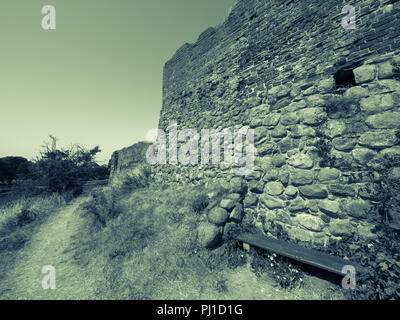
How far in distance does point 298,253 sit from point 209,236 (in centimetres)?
156

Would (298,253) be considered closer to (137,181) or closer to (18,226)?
(137,181)

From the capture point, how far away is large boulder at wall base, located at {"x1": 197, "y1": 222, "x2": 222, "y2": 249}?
3463 millimetres

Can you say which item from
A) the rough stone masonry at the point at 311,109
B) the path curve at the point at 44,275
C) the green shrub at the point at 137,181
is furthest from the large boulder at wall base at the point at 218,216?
the green shrub at the point at 137,181

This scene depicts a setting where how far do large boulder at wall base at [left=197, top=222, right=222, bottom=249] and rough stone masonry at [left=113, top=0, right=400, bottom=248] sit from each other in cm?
4

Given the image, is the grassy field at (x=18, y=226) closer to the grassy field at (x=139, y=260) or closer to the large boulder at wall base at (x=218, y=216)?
the grassy field at (x=139, y=260)

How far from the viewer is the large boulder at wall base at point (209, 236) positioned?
3.46 meters

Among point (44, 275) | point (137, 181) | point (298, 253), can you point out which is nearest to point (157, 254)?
point (44, 275)

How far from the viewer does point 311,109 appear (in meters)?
3.43

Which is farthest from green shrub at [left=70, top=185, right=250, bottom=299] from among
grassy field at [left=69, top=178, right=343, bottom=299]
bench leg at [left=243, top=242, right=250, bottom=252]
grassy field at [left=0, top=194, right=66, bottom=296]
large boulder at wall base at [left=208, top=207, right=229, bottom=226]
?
grassy field at [left=0, top=194, right=66, bottom=296]

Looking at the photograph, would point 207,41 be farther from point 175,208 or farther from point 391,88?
point 175,208

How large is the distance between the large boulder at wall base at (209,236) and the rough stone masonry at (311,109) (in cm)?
4

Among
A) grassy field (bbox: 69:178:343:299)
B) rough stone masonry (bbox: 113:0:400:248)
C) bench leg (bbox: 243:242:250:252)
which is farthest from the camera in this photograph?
bench leg (bbox: 243:242:250:252)

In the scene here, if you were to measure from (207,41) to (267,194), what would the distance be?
5.69 m

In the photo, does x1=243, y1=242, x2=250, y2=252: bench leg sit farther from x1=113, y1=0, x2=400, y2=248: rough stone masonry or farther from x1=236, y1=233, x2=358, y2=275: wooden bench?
x1=113, y1=0, x2=400, y2=248: rough stone masonry
